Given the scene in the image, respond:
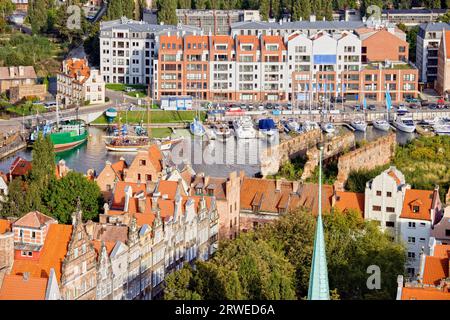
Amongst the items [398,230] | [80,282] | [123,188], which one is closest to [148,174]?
[123,188]

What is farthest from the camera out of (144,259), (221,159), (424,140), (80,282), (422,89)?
(422,89)

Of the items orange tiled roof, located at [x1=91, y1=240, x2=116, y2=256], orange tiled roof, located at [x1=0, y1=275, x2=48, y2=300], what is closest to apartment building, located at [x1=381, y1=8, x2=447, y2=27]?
orange tiled roof, located at [x1=91, y1=240, x2=116, y2=256]

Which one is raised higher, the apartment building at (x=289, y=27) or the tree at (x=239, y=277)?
the apartment building at (x=289, y=27)

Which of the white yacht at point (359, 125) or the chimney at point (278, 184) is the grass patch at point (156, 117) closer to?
the white yacht at point (359, 125)

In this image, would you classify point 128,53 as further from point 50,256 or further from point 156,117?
point 50,256

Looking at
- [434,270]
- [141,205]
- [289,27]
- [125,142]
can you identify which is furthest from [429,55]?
[434,270]

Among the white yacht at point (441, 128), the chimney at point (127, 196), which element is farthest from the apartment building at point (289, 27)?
the chimney at point (127, 196)

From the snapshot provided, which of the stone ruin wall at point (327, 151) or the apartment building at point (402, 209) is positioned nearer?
the apartment building at point (402, 209)
